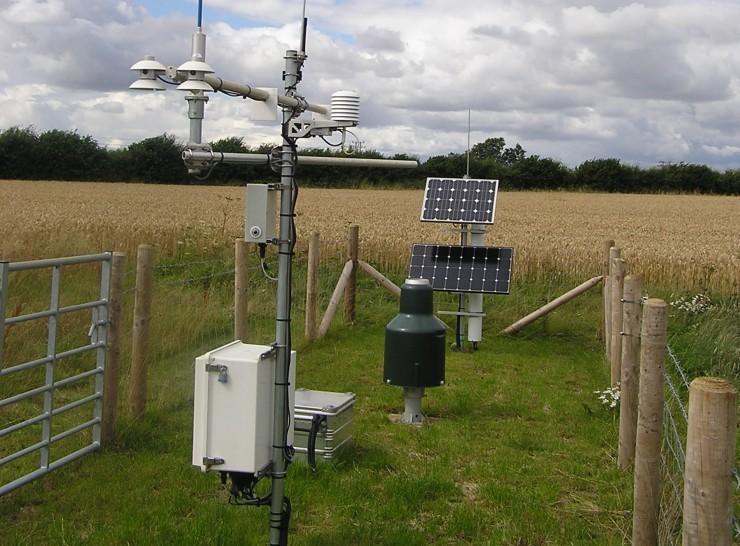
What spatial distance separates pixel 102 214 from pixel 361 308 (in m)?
13.7

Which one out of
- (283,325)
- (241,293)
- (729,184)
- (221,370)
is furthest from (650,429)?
(729,184)

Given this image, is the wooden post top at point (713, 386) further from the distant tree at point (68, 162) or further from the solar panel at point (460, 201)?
the distant tree at point (68, 162)

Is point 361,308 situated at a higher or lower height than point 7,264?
lower

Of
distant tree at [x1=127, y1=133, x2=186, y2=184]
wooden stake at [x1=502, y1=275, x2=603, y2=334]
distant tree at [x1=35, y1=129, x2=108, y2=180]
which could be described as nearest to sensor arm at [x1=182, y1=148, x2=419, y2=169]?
wooden stake at [x1=502, y1=275, x2=603, y2=334]

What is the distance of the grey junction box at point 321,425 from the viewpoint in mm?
6793

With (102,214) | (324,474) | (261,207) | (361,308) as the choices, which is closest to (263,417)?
(261,207)

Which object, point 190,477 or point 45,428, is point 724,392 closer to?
point 190,477

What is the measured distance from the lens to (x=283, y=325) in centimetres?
507

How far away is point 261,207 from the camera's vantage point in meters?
5.05

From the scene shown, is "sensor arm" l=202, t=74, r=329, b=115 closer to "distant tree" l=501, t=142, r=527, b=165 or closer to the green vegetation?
the green vegetation

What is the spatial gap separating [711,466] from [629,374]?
3.70m

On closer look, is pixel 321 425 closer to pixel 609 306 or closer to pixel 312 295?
pixel 312 295

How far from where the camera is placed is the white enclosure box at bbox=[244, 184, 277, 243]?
5.04m

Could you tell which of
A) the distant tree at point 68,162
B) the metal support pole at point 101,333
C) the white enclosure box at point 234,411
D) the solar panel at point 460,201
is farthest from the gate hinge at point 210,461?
the distant tree at point 68,162
